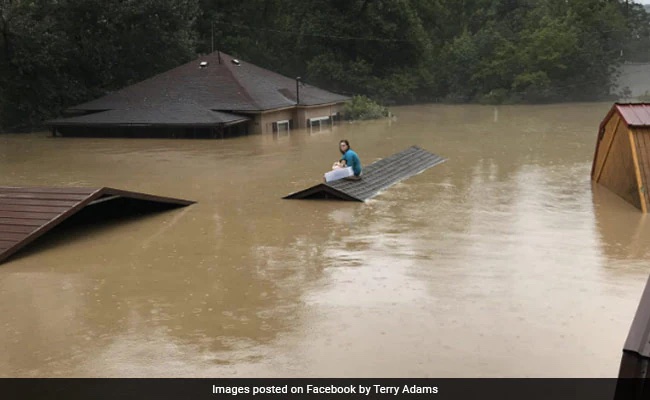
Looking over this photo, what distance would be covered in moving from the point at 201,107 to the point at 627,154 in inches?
852

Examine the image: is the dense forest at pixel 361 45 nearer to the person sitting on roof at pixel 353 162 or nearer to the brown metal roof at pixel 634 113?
the person sitting on roof at pixel 353 162

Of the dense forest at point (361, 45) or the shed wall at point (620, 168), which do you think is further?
the dense forest at point (361, 45)

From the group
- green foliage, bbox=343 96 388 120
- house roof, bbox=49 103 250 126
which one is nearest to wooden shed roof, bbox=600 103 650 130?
house roof, bbox=49 103 250 126

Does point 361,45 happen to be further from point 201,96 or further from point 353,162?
point 353,162

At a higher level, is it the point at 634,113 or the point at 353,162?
the point at 634,113

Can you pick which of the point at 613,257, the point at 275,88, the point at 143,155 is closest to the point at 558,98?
the point at 275,88

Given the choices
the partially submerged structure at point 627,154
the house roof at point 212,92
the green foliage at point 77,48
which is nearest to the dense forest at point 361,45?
the green foliage at point 77,48

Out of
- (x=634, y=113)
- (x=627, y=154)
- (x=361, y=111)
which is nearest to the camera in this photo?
(x=627, y=154)

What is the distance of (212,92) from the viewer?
116ft

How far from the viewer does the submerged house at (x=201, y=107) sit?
107 feet

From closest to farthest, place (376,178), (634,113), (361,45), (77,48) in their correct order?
(634,113)
(376,178)
(77,48)
(361,45)

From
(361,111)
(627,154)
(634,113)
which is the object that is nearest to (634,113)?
(634,113)

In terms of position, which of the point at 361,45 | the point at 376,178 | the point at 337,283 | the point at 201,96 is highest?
the point at 361,45

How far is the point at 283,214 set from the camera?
50.4 ft
